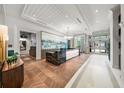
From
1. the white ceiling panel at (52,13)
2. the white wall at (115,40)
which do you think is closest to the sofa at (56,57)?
the white ceiling panel at (52,13)

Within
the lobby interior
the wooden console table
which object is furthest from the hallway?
the wooden console table

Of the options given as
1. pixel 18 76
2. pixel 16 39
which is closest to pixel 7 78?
pixel 18 76

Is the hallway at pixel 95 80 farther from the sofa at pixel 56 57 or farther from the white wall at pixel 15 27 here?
the white wall at pixel 15 27

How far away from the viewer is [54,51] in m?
6.31

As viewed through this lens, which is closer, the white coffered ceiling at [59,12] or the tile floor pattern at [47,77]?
the tile floor pattern at [47,77]

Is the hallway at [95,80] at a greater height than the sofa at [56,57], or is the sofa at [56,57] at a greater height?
the sofa at [56,57]

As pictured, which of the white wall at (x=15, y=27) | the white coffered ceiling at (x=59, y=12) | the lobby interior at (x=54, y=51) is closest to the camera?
the lobby interior at (x=54, y=51)

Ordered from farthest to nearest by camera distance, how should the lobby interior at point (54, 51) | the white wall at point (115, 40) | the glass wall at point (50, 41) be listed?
the glass wall at point (50, 41) → the white wall at point (115, 40) → the lobby interior at point (54, 51)

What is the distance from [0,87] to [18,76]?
0.46m

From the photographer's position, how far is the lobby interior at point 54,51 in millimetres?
2815

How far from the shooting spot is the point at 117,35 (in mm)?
4492

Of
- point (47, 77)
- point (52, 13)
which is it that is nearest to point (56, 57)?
point (47, 77)

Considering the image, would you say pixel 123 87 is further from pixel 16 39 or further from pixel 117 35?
pixel 16 39
